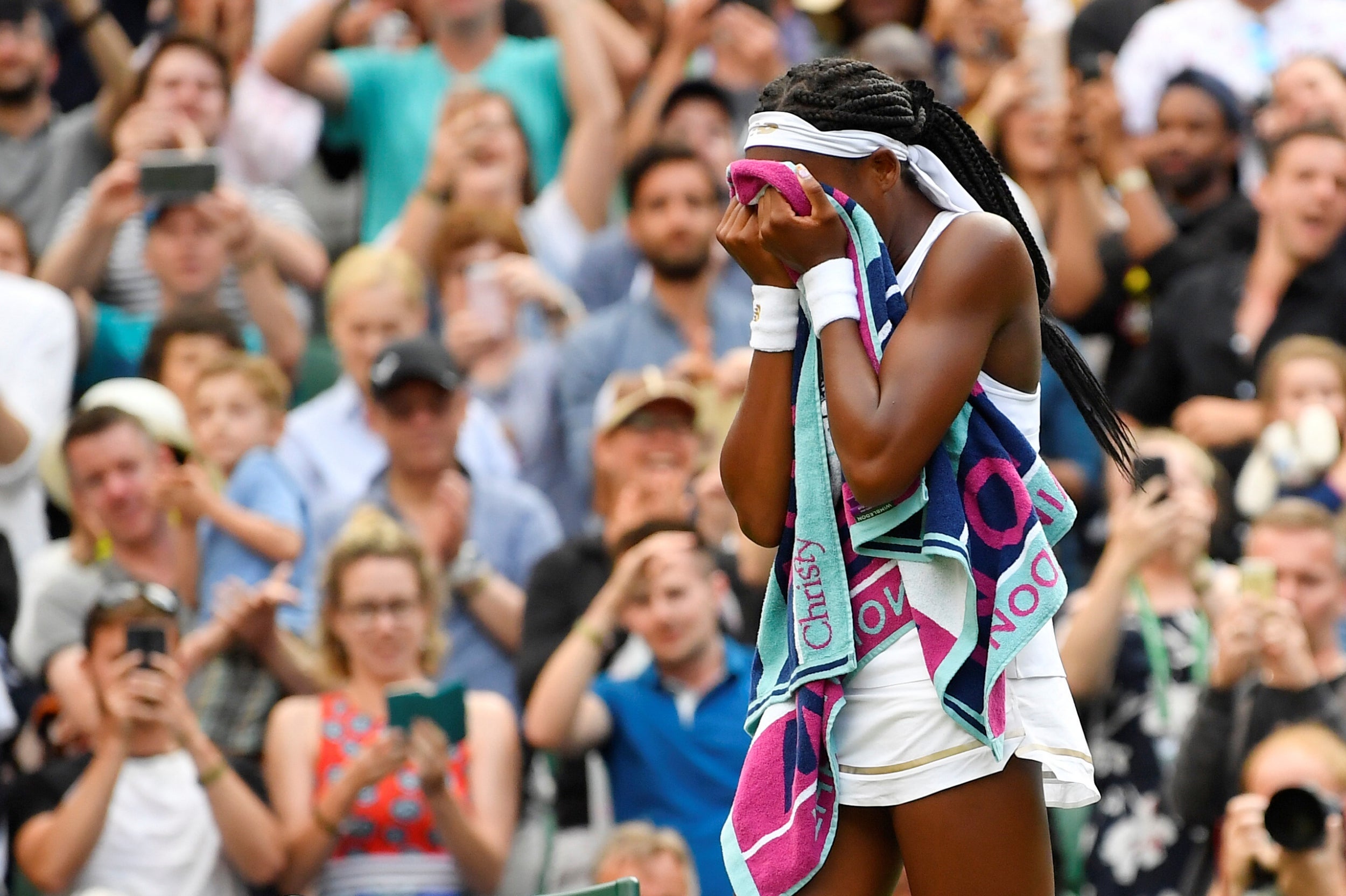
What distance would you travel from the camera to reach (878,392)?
2953 millimetres

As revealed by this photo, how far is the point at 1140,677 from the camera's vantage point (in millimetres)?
6180

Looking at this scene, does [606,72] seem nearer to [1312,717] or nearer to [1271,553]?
[1271,553]

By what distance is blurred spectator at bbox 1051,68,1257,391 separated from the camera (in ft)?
28.0

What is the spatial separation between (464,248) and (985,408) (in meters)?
5.07

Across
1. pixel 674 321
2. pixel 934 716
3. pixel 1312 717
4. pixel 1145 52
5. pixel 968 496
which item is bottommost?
pixel 1312 717

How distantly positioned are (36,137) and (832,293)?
20.8 feet

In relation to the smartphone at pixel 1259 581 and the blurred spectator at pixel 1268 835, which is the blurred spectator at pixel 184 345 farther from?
the blurred spectator at pixel 1268 835

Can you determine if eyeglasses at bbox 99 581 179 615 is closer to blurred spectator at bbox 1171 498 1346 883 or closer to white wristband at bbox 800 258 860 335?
blurred spectator at bbox 1171 498 1346 883

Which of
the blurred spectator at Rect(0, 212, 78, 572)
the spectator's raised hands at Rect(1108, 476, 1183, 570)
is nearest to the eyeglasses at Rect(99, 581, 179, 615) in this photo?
the blurred spectator at Rect(0, 212, 78, 572)

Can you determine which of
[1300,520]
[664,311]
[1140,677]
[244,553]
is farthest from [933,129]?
[664,311]

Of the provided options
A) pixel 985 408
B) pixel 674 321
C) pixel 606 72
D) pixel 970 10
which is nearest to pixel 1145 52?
pixel 970 10

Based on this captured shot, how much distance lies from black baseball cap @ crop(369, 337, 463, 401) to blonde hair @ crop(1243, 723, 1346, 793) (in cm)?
273

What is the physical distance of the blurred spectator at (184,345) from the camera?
292 inches

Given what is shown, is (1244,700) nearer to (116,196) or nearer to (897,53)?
(897,53)
